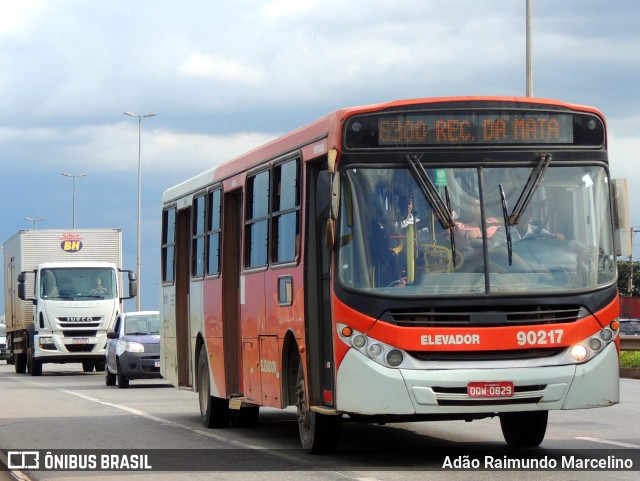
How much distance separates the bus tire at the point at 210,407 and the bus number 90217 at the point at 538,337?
6287mm

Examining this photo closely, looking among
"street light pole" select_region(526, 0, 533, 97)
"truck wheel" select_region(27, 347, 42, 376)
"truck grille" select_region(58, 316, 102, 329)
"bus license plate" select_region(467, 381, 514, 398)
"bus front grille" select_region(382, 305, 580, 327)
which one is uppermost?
"street light pole" select_region(526, 0, 533, 97)

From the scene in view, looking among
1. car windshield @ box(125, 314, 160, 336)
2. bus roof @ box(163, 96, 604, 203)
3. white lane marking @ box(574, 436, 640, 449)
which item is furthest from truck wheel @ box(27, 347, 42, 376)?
white lane marking @ box(574, 436, 640, 449)

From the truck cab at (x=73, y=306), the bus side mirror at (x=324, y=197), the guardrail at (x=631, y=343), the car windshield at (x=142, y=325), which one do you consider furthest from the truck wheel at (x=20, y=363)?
the bus side mirror at (x=324, y=197)

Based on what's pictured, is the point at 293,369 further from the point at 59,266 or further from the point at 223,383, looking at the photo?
the point at 59,266

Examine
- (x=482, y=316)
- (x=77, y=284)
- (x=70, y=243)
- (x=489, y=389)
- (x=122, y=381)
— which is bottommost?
(x=122, y=381)

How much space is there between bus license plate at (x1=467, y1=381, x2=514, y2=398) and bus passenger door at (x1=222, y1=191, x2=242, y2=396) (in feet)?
16.7

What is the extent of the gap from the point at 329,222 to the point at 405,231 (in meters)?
0.65

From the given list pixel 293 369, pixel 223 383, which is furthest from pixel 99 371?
pixel 293 369

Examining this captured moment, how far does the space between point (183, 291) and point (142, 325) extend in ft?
42.5

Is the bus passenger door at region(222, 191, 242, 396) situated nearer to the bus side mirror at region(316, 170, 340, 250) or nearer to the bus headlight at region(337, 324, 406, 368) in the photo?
the bus side mirror at region(316, 170, 340, 250)

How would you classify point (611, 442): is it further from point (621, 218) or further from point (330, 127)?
point (330, 127)

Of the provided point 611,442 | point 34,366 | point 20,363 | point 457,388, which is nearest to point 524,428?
point 611,442

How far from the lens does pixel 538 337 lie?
12.3 metres

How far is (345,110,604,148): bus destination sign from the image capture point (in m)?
12.8
